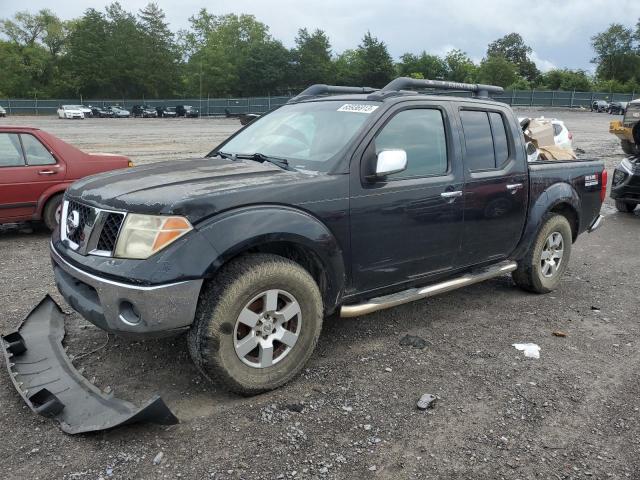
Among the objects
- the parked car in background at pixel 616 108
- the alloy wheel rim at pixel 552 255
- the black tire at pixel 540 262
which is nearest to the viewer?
the black tire at pixel 540 262

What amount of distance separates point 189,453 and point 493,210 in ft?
10.1

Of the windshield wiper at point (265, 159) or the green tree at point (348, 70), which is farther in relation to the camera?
the green tree at point (348, 70)

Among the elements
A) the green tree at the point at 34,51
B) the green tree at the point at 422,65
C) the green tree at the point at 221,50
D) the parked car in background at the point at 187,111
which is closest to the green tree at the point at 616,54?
the green tree at the point at 422,65

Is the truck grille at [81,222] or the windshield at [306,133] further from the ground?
the windshield at [306,133]

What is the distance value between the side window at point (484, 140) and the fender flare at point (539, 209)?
1.96 feet

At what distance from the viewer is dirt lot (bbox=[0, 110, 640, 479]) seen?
9.17 ft

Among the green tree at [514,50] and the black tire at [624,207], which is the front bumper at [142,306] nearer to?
the black tire at [624,207]

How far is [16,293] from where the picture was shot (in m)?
5.15

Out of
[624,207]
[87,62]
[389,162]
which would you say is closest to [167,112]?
[87,62]

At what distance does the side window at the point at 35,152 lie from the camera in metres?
7.17

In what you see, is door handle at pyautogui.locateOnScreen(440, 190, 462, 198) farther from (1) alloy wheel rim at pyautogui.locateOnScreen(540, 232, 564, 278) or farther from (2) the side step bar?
(1) alloy wheel rim at pyautogui.locateOnScreen(540, 232, 564, 278)

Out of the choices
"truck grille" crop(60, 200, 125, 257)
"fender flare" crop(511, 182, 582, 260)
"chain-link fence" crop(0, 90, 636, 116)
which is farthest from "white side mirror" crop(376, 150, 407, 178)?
"chain-link fence" crop(0, 90, 636, 116)

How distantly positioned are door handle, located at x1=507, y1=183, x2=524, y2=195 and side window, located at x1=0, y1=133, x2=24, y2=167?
5922 millimetres

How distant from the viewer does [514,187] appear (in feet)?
15.8
